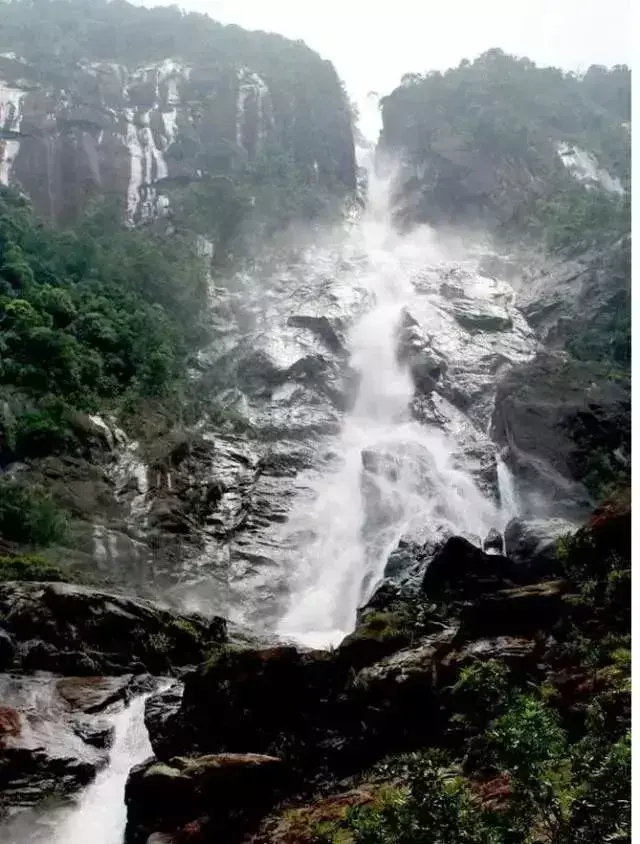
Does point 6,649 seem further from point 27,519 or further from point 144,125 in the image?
point 144,125

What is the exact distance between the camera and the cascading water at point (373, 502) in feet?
39.0

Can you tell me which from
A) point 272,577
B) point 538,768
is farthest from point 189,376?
point 538,768

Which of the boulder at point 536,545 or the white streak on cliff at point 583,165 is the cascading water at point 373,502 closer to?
the boulder at point 536,545

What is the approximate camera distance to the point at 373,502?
13945mm

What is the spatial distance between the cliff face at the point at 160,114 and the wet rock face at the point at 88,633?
16.7m

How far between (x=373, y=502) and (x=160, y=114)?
67.1 feet

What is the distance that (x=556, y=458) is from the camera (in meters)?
12.7

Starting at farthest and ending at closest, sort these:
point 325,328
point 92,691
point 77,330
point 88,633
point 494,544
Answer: point 325,328 → point 77,330 → point 494,544 → point 88,633 → point 92,691

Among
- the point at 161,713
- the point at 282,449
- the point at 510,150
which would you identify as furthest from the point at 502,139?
the point at 161,713

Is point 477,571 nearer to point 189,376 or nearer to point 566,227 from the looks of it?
point 189,376

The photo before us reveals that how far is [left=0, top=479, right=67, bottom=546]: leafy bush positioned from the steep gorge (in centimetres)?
15

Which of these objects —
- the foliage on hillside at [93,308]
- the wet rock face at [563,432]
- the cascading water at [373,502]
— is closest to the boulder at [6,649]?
the cascading water at [373,502]

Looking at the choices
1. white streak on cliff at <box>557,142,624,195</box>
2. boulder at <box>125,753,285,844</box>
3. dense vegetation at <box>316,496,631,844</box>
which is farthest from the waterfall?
white streak on cliff at <box>557,142,624,195</box>

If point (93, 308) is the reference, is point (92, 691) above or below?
below
